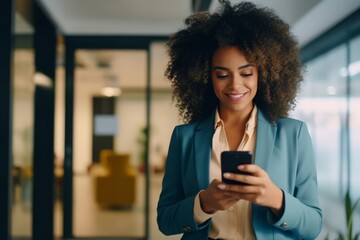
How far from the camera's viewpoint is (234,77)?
1067 mm

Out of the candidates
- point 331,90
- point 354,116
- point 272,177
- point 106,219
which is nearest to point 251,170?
point 272,177

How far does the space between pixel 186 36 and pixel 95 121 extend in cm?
488

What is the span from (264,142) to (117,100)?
208 inches

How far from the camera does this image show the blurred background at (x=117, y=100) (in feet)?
11.2

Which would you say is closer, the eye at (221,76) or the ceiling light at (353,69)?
the eye at (221,76)

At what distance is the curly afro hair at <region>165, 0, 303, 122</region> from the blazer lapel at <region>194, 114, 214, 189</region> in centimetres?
7

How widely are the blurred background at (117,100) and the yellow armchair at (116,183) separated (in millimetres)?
156

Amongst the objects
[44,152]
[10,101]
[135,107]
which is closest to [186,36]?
[10,101]

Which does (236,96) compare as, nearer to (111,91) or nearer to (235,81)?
(235,81)

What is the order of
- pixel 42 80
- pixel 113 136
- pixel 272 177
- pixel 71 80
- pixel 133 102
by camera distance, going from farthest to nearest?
pixel 113 136 → pixel 133 102 → pixel 71 80 → pixel 42 80 → pixel 272 177

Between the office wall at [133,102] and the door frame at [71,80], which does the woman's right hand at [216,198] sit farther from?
the door frame at [71,80]

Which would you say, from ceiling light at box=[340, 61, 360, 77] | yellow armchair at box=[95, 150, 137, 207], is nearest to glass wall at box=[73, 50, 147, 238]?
yellow armchair at box=[95, 150, 137, 207]

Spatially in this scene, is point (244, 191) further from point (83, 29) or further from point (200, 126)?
point (83, 29)

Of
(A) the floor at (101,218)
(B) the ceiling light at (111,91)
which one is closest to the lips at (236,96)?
(A) the floor at (101,218)
